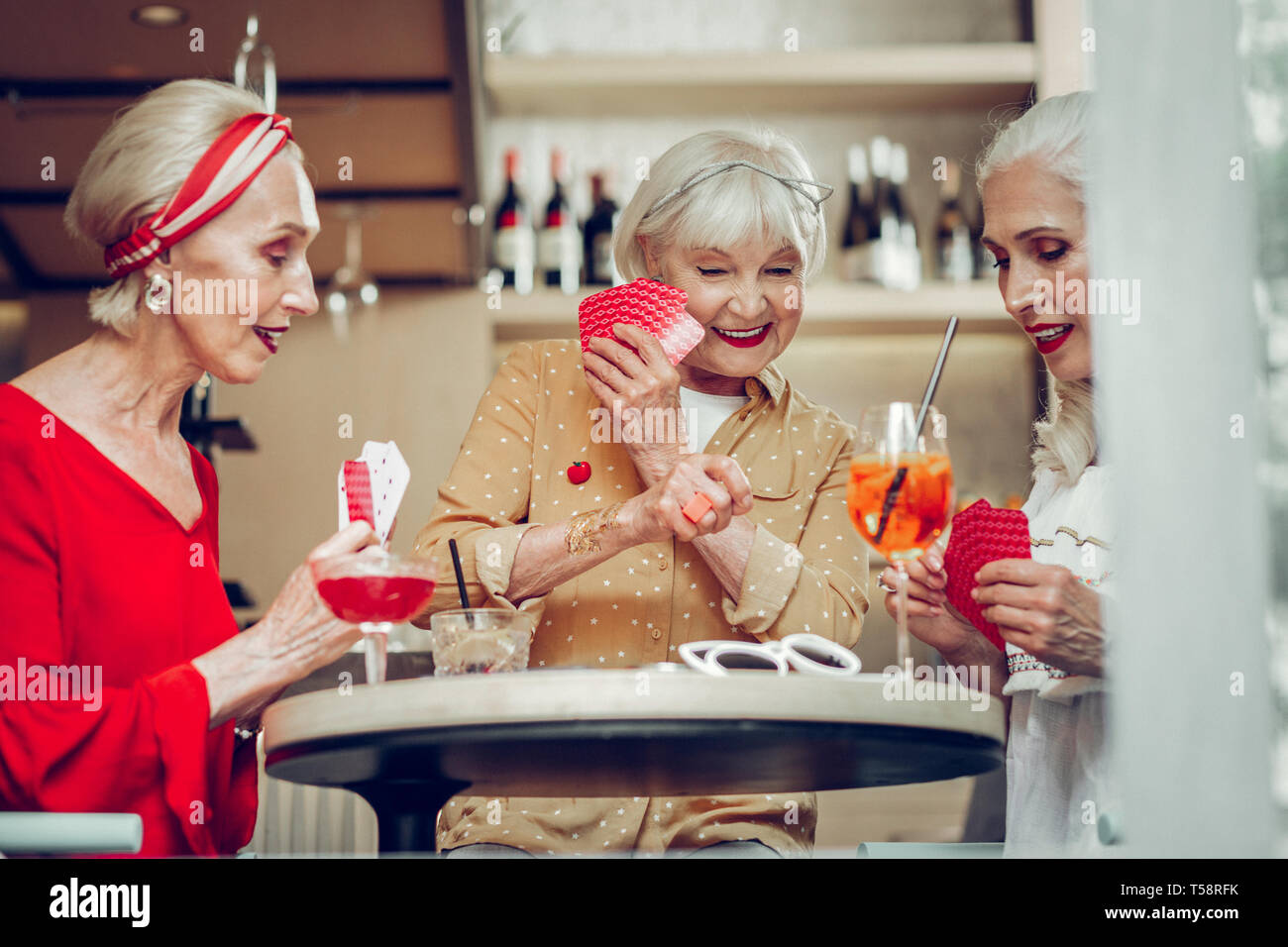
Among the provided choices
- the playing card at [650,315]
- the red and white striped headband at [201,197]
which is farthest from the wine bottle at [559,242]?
the red and white striped headband at [201,197]

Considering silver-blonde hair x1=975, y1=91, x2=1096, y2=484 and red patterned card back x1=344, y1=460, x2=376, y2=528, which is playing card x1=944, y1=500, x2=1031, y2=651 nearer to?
silver-blonde hair x1=975, y1=91, x2=1096, y2=484

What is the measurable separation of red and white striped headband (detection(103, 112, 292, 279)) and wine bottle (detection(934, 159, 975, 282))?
1.99 m

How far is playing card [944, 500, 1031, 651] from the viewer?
1396 millimetres

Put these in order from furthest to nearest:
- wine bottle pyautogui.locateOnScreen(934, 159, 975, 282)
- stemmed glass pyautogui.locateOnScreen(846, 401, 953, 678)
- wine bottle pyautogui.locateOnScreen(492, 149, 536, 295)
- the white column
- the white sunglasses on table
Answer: wine bottle pyautogui.locateOnScreen(934, 159, 975, 282), wine bottle pyautogui.locateOnScreen(492, 149, 536, 295), stemmed glass pyautogui.locateOnScreen(846, 401, 953, 678), the white sunglasses on table, the white column

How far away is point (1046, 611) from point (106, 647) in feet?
2.92

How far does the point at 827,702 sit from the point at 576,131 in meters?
2.56

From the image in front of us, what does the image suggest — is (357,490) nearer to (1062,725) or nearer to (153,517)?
(153,517)

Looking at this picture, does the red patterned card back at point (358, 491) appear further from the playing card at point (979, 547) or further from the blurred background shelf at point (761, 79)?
the blurred background shelf at point (761, 79)

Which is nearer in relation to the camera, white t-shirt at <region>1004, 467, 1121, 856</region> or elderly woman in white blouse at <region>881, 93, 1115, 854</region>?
elderly woman in white blouse at <region>881, 93, 1115, 854</region>

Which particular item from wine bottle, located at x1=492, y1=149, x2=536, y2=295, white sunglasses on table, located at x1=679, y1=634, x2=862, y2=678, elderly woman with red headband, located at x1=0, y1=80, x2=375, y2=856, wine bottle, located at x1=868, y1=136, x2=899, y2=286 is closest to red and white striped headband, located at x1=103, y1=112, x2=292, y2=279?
elderly woman with red headband, located at x1=0, y1=80, x2=375, y2=856

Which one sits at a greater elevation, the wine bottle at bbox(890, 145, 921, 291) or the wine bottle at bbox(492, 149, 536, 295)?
the wine bottle at bbox(890, 145, 921, 291)

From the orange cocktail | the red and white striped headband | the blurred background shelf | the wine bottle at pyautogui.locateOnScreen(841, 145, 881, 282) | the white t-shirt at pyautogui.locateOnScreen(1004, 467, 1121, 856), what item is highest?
the blurred background shelf
